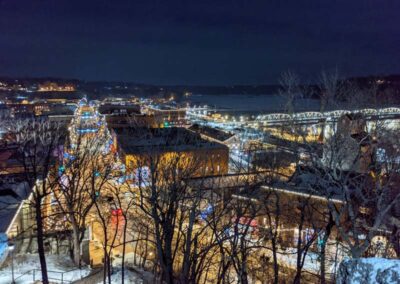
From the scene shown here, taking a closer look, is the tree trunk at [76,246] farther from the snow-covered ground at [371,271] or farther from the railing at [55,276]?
the snow-covered ground at [371,271]

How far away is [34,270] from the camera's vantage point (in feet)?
41.5

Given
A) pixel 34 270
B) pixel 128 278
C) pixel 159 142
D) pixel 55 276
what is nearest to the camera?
pixel 34 270

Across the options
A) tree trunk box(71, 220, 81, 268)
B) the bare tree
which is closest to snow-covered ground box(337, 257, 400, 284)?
the bare tree

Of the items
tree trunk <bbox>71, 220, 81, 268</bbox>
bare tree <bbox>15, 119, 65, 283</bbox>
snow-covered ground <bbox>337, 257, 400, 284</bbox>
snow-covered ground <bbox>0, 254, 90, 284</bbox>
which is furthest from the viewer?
tree trunk <bbox>71, 220, 81, 268</bbox>

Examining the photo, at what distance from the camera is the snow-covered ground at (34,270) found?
40.1 feet

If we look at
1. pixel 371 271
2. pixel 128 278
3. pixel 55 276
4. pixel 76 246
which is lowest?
pixel 128 278

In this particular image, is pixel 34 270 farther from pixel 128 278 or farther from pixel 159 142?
pixel 159 142

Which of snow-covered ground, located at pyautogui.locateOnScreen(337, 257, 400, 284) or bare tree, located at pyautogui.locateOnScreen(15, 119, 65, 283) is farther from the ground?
snow-covered ground, located at pyautogui.locateOnScreen(337, 257, 400, 284)

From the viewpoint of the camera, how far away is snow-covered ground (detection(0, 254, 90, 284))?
12.2 meters

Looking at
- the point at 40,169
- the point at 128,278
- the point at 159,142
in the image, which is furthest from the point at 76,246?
the point at 159,142

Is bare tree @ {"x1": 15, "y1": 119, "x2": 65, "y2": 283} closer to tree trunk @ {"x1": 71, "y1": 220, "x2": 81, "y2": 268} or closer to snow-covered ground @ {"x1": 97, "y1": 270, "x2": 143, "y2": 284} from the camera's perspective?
tree trunk @ {"x1": 71, "y1": 220, "x2": 81, "y2": 268}

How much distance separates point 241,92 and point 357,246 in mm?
186572

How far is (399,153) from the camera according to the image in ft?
33.9

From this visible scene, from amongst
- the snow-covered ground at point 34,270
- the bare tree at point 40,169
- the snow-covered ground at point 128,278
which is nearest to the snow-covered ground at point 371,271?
the bare tree at point 40,169
